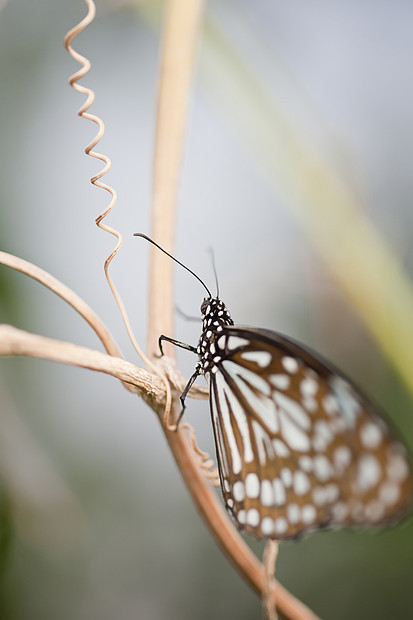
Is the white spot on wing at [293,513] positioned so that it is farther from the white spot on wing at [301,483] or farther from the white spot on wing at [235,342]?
the white spot on wing at [235,342]

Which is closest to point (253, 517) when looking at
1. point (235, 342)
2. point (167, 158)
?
point (235, 342)

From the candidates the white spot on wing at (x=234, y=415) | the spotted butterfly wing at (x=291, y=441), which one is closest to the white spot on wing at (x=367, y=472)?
the spotted butterfly wing at (x=291, y=441)

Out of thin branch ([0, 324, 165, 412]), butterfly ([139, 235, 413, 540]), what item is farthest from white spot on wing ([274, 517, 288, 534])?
thin branch ([0, 324, 165, 412])

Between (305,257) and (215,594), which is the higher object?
(305,257)

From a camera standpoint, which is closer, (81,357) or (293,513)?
(81,357)

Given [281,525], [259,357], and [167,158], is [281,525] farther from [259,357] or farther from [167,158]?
[167,158]

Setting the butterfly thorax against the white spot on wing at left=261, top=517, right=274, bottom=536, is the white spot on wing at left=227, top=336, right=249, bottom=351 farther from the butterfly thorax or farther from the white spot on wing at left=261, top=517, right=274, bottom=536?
the white spot on wing at left=261, top=517, right=274, bottom=536

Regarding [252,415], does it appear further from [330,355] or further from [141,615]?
[141,615]

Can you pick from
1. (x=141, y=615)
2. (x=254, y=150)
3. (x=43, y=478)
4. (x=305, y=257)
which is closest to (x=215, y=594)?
(x=141, y=615)
